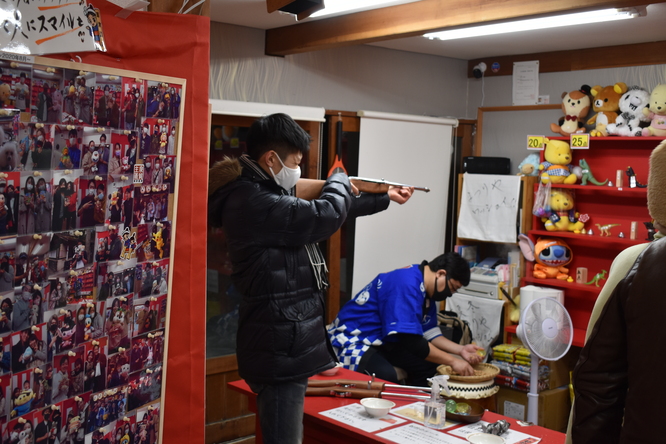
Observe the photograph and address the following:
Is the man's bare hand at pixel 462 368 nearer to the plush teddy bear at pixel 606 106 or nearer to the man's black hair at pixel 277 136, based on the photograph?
the man's black hair at pixel 277 136

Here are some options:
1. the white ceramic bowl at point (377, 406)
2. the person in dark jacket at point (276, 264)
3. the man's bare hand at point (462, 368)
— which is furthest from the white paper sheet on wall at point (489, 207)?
the person in dark jacket at point (276, 264)

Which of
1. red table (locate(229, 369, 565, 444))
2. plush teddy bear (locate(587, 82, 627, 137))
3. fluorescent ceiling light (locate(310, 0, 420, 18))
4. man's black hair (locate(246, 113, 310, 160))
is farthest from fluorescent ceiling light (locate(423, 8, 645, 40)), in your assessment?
red table (locate(229, 369, 565, 444))

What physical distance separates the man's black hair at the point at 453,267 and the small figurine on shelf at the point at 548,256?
4.36 feet

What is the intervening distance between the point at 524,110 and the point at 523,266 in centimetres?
129

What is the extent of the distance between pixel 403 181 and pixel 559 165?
3.71 feet

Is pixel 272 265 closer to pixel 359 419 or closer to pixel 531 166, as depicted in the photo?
pixel 359 419

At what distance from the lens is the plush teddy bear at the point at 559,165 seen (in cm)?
446

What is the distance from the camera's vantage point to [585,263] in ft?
15.2

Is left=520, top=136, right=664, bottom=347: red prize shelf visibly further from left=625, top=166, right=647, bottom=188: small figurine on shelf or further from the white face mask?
the white face mask

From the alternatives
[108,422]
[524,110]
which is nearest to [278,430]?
[108,422]

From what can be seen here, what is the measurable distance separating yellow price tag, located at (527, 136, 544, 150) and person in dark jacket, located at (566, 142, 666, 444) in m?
3.33

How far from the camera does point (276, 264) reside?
6.54ft

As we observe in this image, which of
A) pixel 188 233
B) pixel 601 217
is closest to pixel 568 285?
pixel 601 217

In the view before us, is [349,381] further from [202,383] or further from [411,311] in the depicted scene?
[202,383]
